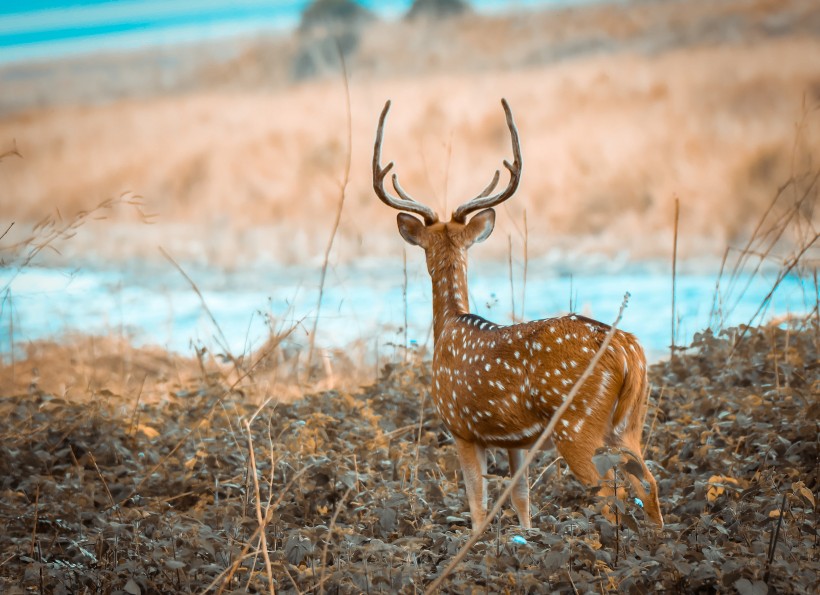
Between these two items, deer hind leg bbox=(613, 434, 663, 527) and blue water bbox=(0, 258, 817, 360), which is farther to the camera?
blue water bbox=(0, 258, 817, 360)

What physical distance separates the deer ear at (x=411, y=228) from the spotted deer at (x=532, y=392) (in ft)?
1.89

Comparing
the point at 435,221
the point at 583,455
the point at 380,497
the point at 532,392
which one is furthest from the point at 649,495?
the point at 435,221

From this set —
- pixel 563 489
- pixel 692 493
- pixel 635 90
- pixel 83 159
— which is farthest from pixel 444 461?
pixel 83 159

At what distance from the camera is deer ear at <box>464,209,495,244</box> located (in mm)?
→ 5486

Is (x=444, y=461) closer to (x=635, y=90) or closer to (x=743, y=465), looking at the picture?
(x=743, y=465)

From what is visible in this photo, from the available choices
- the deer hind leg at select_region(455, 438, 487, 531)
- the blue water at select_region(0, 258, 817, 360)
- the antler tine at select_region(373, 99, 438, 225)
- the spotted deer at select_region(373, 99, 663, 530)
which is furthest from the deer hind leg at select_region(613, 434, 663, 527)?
the blue water at select_region(0, 258, 817, 360)

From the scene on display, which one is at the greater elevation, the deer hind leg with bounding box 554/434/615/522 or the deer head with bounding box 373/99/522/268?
the deer head with bounding box 373/99/522/268

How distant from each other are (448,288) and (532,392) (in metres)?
1.25

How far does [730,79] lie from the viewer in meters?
21.9

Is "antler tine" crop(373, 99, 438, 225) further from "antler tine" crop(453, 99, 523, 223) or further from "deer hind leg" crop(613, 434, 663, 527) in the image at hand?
"deer hind leg" crop(613, 434, 663, 527)

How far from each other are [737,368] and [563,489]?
189cm

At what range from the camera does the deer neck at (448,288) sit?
212 inches

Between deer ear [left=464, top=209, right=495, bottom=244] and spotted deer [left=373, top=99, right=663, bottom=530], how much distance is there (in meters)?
0.29

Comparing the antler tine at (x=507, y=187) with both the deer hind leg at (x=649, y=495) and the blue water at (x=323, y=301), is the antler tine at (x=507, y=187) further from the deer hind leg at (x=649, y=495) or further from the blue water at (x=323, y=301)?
the blue water at (x=323, y=301)
